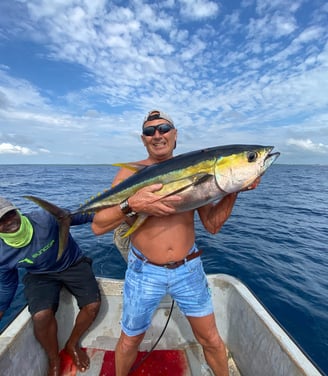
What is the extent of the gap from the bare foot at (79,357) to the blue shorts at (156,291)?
1358 millimetres

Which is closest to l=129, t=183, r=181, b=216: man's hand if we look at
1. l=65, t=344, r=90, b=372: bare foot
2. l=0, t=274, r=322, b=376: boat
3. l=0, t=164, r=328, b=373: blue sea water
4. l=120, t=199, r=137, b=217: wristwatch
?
l=120, t=199, r=137, b=217: wristwatch

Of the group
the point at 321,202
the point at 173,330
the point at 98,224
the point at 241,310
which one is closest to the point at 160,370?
the point at 173,330

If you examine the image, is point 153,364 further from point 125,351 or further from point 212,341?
point 212,341

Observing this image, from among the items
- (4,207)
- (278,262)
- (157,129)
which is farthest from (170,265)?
(278,262)

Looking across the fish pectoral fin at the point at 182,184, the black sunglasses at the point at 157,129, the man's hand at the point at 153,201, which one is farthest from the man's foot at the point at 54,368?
the black sunglasses at the point at 157,129

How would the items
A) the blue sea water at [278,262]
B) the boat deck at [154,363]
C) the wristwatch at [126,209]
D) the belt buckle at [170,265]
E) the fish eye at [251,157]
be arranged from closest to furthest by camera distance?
1. the fish eye at [251,157]
2. the wristwatch at [126,209]
3. the belt buckle at [170,265]
4. the boat deck at [154,363]
5. the blue sea water at [278,262]

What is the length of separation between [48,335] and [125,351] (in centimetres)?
125

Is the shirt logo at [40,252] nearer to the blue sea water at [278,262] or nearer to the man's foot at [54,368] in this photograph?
the blue sea water at [278,262]

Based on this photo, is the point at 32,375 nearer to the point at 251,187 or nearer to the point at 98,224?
the point at 98,224

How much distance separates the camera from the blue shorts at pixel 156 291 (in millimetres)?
2762

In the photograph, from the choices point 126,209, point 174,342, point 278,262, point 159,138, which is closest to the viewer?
point 126,209

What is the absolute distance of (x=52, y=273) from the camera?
362cm

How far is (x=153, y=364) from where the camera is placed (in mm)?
3637

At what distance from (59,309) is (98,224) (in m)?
2.14
